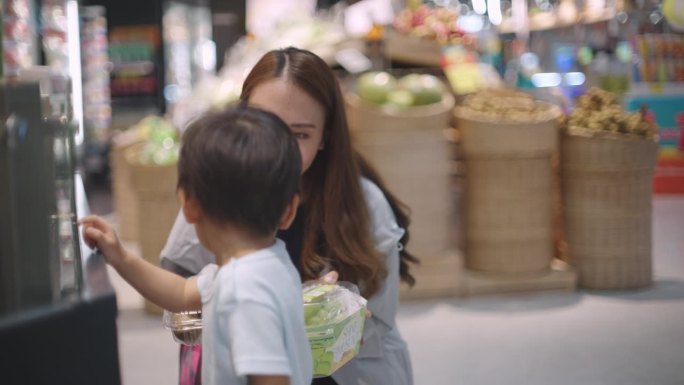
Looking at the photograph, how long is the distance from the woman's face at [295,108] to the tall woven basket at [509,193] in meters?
3.26

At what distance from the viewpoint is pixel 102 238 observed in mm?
1580

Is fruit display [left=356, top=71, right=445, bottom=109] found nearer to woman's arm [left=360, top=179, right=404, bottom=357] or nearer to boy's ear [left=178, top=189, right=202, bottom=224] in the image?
woman's arm [left=360, top=179, right=404, bottom=357]

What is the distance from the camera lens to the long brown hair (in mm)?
2076

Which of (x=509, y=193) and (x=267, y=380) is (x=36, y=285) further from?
(x=509, y=193)

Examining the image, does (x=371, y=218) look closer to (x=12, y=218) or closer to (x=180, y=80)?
(x=12, y=218)

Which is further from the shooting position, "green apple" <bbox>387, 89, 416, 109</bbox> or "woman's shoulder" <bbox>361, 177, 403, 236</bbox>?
"green apple" <bbox>387, 89, 416, 109</bbox>

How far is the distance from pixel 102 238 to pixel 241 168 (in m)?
0.35

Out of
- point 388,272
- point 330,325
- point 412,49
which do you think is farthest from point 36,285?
point 412,49

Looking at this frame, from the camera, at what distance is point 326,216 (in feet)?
7.04

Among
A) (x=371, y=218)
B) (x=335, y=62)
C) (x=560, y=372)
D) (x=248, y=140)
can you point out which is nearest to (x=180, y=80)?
(x=335, y=62)

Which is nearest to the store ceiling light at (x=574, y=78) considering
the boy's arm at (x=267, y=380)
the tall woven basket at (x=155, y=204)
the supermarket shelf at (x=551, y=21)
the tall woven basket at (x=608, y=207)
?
the supermarket shelf at (x=551, y=21)

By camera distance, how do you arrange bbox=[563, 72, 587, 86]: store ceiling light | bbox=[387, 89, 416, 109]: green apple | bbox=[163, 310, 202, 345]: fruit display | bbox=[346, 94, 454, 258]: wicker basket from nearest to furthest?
bbox=[163, 310, 202, 345]: fruit display < bbox=[346, 94, 454, 258]: wicker basket < bbox=[387, 89, 416, 109]: green apple < bbox=[563, 72, 587, 86]: store ceiling light

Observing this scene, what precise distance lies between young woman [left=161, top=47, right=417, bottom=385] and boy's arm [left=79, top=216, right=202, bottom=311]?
0.45m

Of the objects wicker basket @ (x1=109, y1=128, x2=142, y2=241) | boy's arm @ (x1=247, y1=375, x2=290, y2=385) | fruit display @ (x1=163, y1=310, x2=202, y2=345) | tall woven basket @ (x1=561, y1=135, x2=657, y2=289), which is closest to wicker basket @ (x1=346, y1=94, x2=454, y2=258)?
tall woven basket @ (x1=561, y1=135, x2=657, y2=289)
